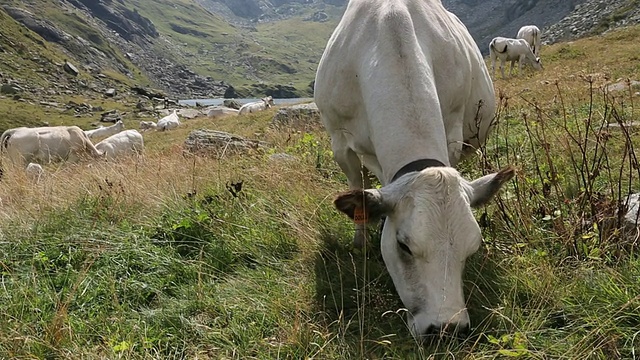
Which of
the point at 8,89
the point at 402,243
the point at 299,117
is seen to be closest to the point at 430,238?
the point at 402,243

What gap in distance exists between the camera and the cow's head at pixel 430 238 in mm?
2955

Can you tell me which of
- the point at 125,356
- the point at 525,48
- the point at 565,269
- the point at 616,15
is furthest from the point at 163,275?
the point at 616,15

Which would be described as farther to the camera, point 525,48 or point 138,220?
point 525,48

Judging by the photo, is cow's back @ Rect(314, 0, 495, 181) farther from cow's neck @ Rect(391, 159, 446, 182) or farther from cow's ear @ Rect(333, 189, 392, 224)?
cow's ear @ Rect(333, 189, 392, 224)

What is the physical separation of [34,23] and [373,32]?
506 ft

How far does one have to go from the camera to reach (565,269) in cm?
353

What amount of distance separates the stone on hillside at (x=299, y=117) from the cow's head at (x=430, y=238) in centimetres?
1160

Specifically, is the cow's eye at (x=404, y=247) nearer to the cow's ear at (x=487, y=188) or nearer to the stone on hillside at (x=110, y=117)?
the cow's ear at (x=487, y=188)

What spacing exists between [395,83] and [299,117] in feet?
40.9

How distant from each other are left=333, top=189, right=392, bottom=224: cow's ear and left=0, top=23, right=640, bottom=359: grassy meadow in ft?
1.52

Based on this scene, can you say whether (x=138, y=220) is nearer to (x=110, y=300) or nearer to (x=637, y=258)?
(x=110, y=300)

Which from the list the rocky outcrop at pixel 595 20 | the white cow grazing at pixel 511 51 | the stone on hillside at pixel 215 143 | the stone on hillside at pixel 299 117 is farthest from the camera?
the rocky outcrop at pixel 595 20

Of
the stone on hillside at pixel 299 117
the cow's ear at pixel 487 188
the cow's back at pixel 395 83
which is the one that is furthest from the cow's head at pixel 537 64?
the cow's ear at pixel 487 188

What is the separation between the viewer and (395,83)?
3918 mm
